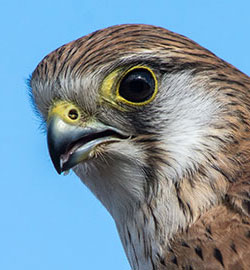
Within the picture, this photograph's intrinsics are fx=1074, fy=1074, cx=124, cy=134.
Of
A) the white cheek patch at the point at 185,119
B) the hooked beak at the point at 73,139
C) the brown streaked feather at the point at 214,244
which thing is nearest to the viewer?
the brown streaked feather at the point at 214,244

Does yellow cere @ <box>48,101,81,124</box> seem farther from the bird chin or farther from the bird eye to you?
the bird eye

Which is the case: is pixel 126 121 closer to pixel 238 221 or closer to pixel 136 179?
pixel 136 179

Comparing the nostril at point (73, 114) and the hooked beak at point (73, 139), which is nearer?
the hooked beak at point (73, 139)

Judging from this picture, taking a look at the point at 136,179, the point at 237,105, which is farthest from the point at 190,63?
the point at 136,179

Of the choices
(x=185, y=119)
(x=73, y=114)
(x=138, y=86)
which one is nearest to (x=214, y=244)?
(x=185, y=119)

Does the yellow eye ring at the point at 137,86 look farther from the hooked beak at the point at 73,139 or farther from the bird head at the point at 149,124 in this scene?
the hooked beak at the point at 73,139

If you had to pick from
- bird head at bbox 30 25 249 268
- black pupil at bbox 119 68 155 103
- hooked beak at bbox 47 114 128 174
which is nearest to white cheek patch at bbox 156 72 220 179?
bird head at bbox 30 25 249 268

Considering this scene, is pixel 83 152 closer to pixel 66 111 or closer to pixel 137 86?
pixel 66 111

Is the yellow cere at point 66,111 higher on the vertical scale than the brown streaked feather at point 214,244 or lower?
higher

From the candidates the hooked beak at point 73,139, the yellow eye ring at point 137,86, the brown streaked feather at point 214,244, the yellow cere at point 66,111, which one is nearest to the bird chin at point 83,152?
the hooked beak at point 73,139
